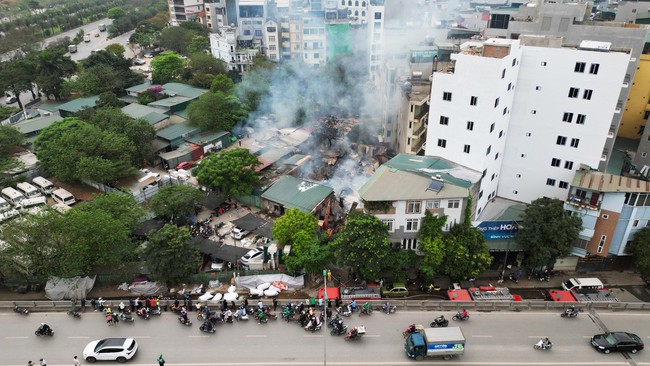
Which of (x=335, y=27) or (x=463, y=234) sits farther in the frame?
(x=335, y=27)

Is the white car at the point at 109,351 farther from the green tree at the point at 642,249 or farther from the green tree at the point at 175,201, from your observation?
the green tree at the point at 642,249

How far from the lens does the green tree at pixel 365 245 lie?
3077 centimetres

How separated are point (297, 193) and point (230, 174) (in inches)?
281

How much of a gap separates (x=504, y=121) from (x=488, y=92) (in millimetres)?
5385

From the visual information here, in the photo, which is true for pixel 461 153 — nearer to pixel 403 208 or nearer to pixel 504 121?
pixel 504 121

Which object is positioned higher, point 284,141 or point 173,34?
point 173,34

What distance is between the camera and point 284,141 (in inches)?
2229

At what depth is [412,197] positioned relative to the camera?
3200 centimetres

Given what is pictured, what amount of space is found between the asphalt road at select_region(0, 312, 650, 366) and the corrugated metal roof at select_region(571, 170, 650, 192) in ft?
29.4

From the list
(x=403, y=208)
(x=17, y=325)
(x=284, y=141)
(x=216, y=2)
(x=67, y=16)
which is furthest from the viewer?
(x=67, y=16)

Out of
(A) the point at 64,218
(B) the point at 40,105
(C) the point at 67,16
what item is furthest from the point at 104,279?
(C) the point at 67,16

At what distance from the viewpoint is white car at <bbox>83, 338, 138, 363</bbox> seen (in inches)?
986

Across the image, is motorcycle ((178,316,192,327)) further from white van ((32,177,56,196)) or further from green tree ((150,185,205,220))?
white van ((32,177,56,196))

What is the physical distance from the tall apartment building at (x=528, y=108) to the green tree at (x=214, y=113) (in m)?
32.3
